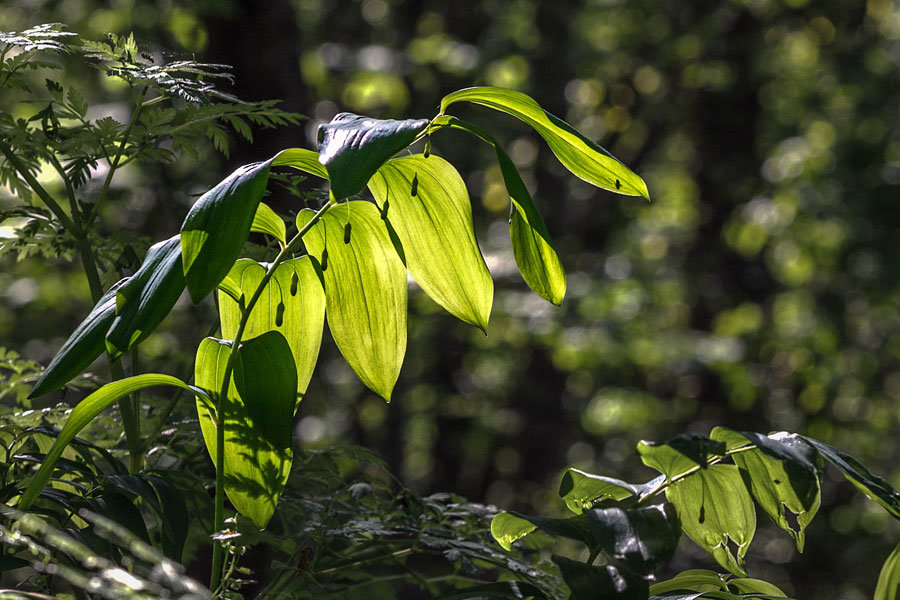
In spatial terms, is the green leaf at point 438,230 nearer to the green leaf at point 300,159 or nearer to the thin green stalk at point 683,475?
the green leaf at point 300,159

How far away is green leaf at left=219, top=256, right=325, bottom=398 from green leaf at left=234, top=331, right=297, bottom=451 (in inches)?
3.0

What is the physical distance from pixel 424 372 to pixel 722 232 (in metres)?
2.13

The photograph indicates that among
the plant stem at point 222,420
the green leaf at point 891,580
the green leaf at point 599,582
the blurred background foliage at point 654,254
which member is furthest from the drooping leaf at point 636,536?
the blurred background foliage at point 654,254

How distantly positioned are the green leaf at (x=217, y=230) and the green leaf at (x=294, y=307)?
17 cm

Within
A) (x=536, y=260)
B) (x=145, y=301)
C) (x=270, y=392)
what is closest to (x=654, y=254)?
(x=536, y=260)

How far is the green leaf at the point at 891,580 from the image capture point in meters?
0.52

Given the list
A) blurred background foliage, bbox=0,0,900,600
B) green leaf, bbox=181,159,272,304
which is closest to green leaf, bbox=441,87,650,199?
green leaf, bbox=181,159,272,304

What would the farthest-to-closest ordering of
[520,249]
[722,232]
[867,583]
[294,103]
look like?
[722,232], [867,583], [294,103], [520,249]

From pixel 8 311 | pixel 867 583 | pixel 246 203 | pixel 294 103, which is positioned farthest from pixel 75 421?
pixel 867 583

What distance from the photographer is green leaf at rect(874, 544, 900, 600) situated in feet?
1.71

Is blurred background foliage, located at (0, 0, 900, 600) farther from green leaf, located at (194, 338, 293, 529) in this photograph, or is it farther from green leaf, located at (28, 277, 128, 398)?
green leaf, located at (28, 277, 128, 398)

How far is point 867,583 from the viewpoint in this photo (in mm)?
4176

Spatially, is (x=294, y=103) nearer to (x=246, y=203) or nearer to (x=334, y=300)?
(x=334, y=300)

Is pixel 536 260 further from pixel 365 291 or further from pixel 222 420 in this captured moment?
pixel 222 420
